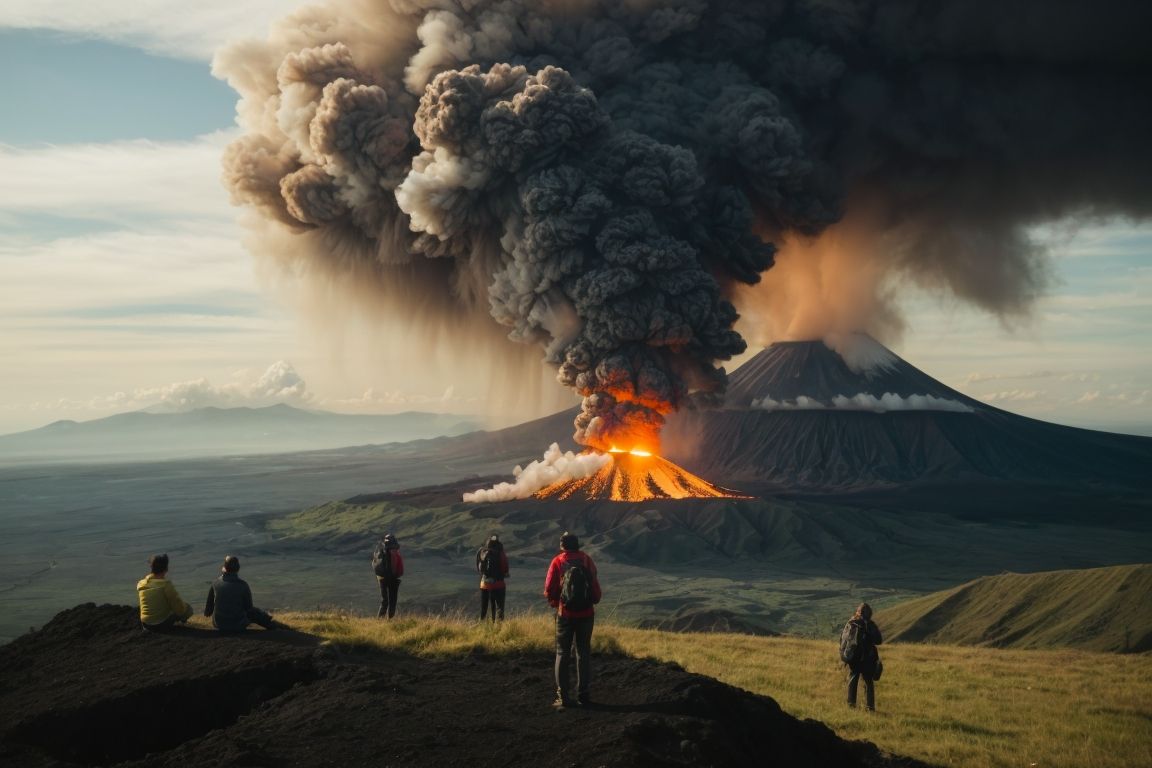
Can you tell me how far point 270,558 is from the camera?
72.3m

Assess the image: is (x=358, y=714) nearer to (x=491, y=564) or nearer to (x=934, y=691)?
(x=491, y=564)

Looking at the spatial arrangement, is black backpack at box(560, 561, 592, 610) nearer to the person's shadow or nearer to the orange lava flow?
the person's shadow

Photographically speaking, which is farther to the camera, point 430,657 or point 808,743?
point 430,657

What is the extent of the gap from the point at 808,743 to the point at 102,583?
6351 centimetres

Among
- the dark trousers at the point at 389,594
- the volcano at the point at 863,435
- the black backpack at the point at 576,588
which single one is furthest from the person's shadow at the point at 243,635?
the volcano at the point at 863,435

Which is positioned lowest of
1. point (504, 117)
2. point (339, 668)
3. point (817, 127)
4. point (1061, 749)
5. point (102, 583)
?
point (102, 583)

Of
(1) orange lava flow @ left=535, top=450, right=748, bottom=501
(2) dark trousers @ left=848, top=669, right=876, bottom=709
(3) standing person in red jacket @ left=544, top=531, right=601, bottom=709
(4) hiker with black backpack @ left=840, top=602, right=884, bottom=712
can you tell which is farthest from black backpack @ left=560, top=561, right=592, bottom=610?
(1) orange lava flow @ left=535, top=450, right=748, bottom=501

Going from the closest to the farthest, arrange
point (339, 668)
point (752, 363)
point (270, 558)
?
point (339, 668) < point (270, 558) < point (752, 363)

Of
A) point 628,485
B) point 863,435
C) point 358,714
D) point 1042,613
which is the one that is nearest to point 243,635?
point 358,714

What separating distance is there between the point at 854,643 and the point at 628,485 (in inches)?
2370

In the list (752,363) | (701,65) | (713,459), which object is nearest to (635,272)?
(701,65)

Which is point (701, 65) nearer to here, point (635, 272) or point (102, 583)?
point (635, 272)

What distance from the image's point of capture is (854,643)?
50.0ft

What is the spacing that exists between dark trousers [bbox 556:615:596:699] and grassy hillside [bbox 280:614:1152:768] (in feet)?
1.38
